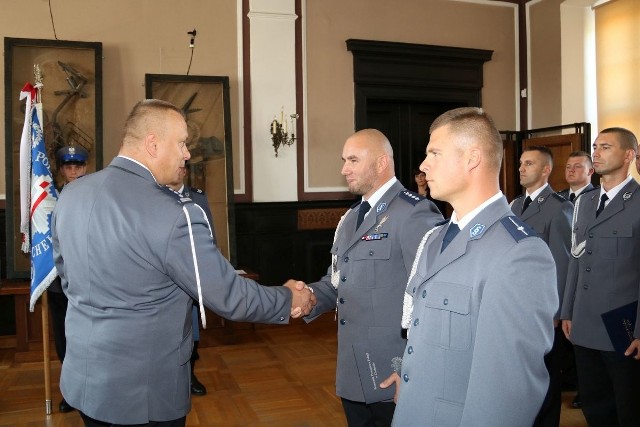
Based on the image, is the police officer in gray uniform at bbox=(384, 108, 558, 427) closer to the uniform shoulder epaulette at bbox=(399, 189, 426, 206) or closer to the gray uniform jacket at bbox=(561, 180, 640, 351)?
the uniform shoulder epaulette at bbox=(399, 189, 426, 206)

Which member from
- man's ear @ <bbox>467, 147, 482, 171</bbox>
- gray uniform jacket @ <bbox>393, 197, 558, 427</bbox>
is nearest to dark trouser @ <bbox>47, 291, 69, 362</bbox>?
gray uniform jacket @ <bbox>393, 197, 558, 427</bbox>

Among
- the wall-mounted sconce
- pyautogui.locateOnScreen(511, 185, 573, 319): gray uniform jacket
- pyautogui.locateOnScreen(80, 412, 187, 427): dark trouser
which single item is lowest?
pyautogui.locateOnScreen(80, 412, 187, 427): dark trouser

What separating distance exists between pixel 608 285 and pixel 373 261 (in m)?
1.41

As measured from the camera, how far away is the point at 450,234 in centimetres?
168

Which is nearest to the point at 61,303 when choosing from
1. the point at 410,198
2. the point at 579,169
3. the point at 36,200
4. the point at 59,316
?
the point at 59,316

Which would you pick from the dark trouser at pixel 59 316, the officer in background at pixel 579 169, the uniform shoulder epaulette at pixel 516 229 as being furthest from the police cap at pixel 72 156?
the officer in background at pixel 579 169

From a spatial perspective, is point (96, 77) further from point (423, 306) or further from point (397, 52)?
point (423, 306)

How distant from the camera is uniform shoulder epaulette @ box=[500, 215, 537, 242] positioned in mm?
1442

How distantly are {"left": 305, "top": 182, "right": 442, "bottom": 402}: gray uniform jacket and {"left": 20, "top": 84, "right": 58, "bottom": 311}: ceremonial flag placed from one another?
2.15m

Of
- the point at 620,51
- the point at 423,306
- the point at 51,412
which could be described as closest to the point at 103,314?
the point at 423,306

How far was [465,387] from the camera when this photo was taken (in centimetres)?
149

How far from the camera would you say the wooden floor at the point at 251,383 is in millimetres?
3662

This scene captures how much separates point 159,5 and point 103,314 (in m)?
4.83

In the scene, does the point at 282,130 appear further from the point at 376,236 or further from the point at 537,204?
the point at 376,236
